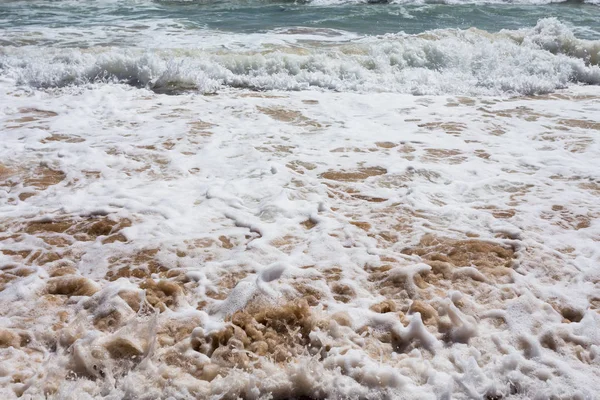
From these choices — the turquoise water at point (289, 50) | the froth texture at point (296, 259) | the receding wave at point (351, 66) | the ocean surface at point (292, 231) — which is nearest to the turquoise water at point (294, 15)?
the turquoise water at point (289, 50)

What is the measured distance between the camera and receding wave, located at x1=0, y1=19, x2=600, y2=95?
27.1ft

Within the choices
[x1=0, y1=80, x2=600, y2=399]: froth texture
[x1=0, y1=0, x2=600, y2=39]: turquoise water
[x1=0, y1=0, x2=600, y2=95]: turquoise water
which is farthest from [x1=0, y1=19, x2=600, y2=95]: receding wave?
[x1=0, y1=0, x2=600, y2=39]: turquoise water

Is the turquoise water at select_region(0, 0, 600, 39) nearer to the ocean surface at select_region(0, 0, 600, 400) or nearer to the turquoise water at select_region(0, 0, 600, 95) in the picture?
the turquoise water at select_region(0, 0, 600, 95)

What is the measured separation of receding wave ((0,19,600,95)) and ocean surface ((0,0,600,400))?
0.19 ft

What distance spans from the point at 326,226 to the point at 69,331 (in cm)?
202

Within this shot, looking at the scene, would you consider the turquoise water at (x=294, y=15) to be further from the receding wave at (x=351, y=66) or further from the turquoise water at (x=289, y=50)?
the receding wave at (x=351, y=66)

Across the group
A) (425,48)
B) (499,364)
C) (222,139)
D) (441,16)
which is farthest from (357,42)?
(499,364)

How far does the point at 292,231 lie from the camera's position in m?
3.99

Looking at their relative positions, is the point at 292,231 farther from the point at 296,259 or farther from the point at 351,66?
the point at 351,66

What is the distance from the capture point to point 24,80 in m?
8.02

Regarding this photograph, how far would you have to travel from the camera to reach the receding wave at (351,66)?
27.1 feet

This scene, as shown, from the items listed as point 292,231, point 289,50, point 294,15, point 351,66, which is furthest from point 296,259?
point 294,15

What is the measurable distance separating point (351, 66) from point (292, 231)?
573 centimetres

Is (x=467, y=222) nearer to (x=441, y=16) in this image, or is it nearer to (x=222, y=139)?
(x=222, y=139)
